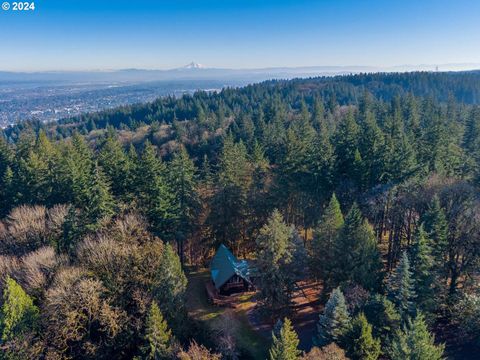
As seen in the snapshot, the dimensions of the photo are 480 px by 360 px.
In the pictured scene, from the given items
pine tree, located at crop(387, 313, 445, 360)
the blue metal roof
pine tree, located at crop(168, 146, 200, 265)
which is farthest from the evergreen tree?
pine tree, located at crop(168, 146, 200, 265)

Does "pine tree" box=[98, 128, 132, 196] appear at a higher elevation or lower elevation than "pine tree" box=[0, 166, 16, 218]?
higher

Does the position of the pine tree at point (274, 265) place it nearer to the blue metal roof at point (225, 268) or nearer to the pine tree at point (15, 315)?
the blue metal roof at point (225, 268)

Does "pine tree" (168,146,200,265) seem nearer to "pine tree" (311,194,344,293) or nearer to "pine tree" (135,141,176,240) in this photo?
"pine tree" (135,141,176,240)

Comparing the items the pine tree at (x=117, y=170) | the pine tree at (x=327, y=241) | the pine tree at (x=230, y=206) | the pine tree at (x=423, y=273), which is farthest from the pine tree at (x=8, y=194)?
the pine tree at (x=423, y=273)

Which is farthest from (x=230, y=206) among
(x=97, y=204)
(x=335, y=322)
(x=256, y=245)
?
(x=335, y=322)

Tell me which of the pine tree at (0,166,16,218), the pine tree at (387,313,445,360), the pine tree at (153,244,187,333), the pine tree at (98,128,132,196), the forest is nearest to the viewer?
the pine tree at (387,313,445,360)

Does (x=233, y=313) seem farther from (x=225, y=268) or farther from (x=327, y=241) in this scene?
(x=327, y=241)
